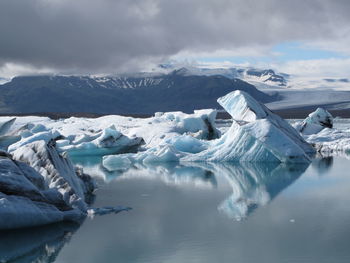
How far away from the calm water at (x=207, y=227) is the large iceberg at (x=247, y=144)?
264 centimetres

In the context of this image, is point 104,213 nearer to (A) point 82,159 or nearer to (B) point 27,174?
(B) point 27,174

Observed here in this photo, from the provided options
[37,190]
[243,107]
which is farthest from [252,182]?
[37,190]

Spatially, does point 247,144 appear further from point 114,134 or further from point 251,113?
point 114,134

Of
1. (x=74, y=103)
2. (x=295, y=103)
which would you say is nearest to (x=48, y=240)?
(x=295, y=103)

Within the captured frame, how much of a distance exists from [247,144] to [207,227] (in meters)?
8.86

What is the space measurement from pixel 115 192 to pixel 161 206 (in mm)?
2045

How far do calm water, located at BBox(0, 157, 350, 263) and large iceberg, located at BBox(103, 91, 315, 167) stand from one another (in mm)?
2638

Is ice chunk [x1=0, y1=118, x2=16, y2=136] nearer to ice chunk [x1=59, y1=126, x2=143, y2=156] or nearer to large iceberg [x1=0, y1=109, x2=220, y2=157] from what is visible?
large iceberg [x1=0, y1=109, x2=220, y2=157]

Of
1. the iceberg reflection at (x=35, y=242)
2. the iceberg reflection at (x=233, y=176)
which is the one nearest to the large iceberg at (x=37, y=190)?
the iceberg reflection at (x=35, y=242)

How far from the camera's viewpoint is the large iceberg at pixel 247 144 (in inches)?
606

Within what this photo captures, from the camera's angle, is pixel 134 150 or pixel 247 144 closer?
pixel 247 144

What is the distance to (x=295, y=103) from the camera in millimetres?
116438

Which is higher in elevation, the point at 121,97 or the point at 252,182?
the point at 252,182

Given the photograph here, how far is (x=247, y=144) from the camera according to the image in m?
16.4
